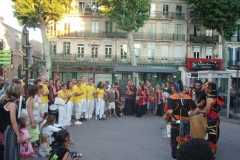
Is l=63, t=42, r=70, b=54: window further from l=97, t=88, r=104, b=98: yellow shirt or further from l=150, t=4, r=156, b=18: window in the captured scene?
l=97, t=88, r=104, b=98: yellow shirt

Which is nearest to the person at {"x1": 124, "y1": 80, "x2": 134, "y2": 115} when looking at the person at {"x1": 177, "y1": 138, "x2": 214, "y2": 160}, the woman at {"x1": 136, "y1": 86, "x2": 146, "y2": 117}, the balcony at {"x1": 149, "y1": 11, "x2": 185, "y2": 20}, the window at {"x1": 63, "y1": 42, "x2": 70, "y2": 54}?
the woman at {"x1": 136, "y1": 86, "x2": 146, "y2": 117}

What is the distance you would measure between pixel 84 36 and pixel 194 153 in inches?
1705

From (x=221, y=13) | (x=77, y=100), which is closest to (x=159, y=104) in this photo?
(x=77, y=100)

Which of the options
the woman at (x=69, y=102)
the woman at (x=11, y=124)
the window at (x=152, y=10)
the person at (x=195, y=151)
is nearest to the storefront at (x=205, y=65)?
the window at (x=152, y=10)

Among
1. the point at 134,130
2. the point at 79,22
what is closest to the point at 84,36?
the point at 79,22

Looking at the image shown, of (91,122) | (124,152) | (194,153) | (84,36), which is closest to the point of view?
(194,153)

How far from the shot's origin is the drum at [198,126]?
25.1ft

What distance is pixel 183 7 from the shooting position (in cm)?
4588

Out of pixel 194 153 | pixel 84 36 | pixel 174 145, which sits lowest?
pixel 174 145

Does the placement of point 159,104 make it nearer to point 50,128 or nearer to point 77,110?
point 77,110

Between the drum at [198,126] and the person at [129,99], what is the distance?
10183 mm

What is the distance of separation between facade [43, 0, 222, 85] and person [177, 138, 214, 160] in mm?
41927

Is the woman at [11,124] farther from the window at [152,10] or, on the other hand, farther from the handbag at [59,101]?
the window at [152,10]

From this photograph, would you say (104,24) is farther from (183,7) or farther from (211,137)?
(211,137)
